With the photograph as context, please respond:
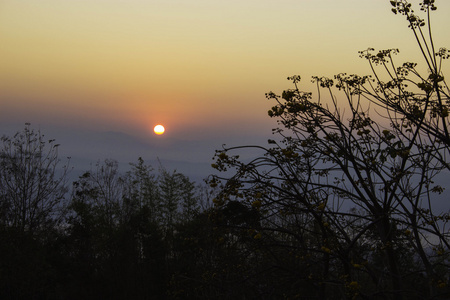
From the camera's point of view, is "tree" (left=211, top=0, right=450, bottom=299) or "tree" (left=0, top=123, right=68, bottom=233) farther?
"tree" (left=0, top=123, right=68, bottom=233)

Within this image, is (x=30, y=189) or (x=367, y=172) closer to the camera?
(x=367, y=172)

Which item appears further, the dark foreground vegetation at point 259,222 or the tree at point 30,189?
the tree at point 30,189

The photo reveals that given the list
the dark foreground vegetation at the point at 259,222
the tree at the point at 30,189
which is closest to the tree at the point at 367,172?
the dark foreground vegetation at the point at 259,222

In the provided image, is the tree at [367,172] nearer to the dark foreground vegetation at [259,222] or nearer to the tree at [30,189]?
the dark foreground vegetation at [259,222]

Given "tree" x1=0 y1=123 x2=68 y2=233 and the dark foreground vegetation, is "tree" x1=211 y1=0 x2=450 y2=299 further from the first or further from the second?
"tree" x1=0 y1=123 x2=68 y2=233

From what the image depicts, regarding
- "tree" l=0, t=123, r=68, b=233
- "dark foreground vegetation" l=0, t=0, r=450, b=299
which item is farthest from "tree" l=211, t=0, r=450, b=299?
"tree" l=0, t=123, r=68, b=233

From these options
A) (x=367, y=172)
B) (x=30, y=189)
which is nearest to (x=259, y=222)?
(x=367, y=172)

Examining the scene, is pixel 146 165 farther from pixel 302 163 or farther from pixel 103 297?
pixel 302 163

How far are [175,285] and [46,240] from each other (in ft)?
57.8

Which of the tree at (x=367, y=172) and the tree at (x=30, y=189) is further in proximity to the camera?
the tree at (x=30, y=189)

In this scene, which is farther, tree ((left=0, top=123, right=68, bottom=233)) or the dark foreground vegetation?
tree ((left=0, top=123, right=68, bottom=233))

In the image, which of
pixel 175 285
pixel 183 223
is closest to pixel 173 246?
pixel 183 223

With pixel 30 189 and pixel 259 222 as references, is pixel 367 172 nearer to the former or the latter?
pixel 259 222

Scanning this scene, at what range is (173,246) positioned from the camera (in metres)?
24.8
